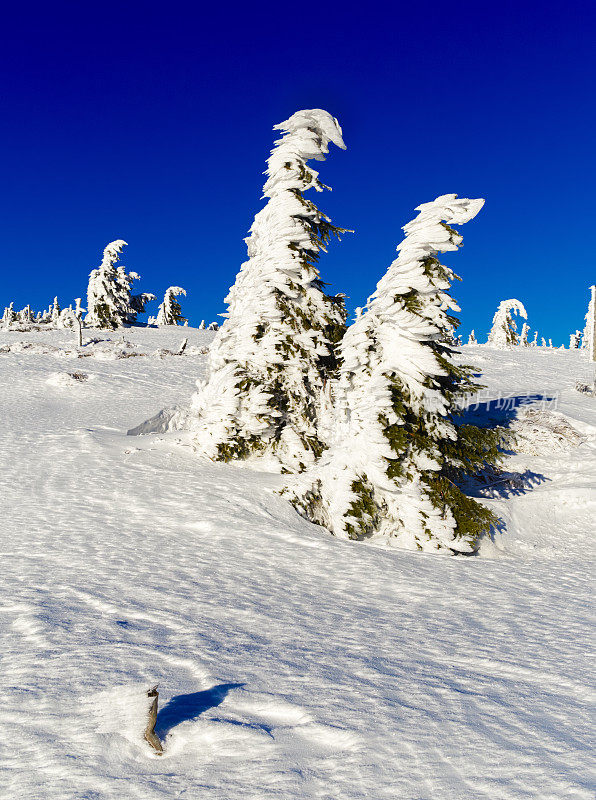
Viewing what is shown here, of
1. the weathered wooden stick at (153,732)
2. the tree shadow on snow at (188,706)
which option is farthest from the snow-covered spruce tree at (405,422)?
the weathered wooden stick at (153,732)

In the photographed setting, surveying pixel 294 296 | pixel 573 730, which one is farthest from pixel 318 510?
pixel 573 730

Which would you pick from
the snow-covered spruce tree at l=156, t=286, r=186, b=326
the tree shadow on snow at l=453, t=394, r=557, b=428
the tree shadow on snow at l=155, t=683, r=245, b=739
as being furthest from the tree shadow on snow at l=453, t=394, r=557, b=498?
the snow-covered spruce tree at l=156, t=286, r=186, b=326

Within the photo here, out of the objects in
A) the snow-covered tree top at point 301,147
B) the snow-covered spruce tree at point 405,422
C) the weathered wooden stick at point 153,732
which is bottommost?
the weathered wooden stick at point 153,732

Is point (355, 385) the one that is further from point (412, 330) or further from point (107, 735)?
point (107, 735)

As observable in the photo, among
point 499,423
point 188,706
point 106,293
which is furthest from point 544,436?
point 106,293

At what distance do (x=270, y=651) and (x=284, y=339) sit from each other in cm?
772

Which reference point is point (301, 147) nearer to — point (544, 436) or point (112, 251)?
point (544, 436)

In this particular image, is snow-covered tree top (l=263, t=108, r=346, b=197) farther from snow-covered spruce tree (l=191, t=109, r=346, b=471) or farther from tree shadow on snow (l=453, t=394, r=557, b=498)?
tree shadow on snow (l=453, t=394, r=557, b=498)

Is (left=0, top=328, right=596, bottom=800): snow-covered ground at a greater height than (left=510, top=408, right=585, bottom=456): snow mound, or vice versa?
(left=510, top=408, right=585, bottom=456): snow mound

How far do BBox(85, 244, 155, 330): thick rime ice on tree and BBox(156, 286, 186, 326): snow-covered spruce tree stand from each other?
522 inches

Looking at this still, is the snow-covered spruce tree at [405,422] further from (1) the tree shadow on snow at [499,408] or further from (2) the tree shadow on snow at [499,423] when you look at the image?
(1) the tree shadow on snow at [499,408]

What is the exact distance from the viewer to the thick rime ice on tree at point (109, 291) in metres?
44.5

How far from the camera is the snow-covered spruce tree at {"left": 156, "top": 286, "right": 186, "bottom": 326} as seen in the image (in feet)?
197

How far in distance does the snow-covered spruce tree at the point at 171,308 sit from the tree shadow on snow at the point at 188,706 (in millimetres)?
58275
